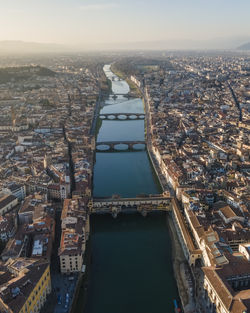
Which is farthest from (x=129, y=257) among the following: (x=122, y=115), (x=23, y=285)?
(x=122, y=115)

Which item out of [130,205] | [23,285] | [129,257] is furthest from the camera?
[130,205]

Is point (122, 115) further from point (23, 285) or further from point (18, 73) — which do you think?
point (18, 73)

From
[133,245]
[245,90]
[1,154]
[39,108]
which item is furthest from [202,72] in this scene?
[133,245]

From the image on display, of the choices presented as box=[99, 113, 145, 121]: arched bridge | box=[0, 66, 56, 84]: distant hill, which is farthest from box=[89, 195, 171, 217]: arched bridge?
box=[0, 66, 56, 84]: distant hill

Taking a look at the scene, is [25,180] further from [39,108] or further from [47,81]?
[47,81]

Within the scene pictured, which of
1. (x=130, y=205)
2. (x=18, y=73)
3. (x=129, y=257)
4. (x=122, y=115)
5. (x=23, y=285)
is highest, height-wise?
(x=18, y=73)
